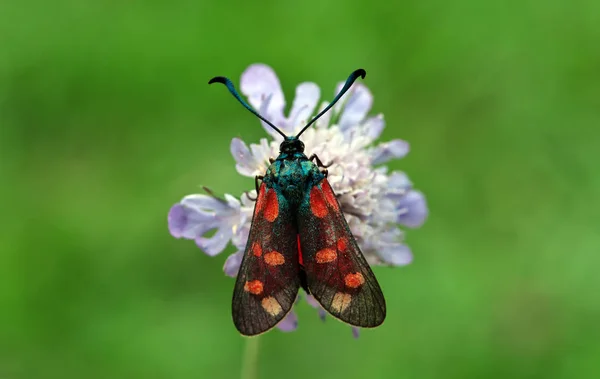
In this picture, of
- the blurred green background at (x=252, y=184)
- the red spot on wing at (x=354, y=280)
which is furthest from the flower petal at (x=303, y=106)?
the blurred green background at (x=252, y=184)

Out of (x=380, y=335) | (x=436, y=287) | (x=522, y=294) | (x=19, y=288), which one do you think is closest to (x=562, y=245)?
(x=522, y=294)

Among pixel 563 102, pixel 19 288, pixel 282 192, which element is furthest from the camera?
pixel 563 102

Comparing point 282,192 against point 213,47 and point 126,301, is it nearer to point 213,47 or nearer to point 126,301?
point 126,301

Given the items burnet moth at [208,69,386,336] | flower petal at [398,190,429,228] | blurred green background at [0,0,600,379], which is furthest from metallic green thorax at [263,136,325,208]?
blurred green background at [0,0,600,379]

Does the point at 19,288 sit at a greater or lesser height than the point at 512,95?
lesser

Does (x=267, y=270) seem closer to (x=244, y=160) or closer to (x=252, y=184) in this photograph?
(x=244, y=160)
